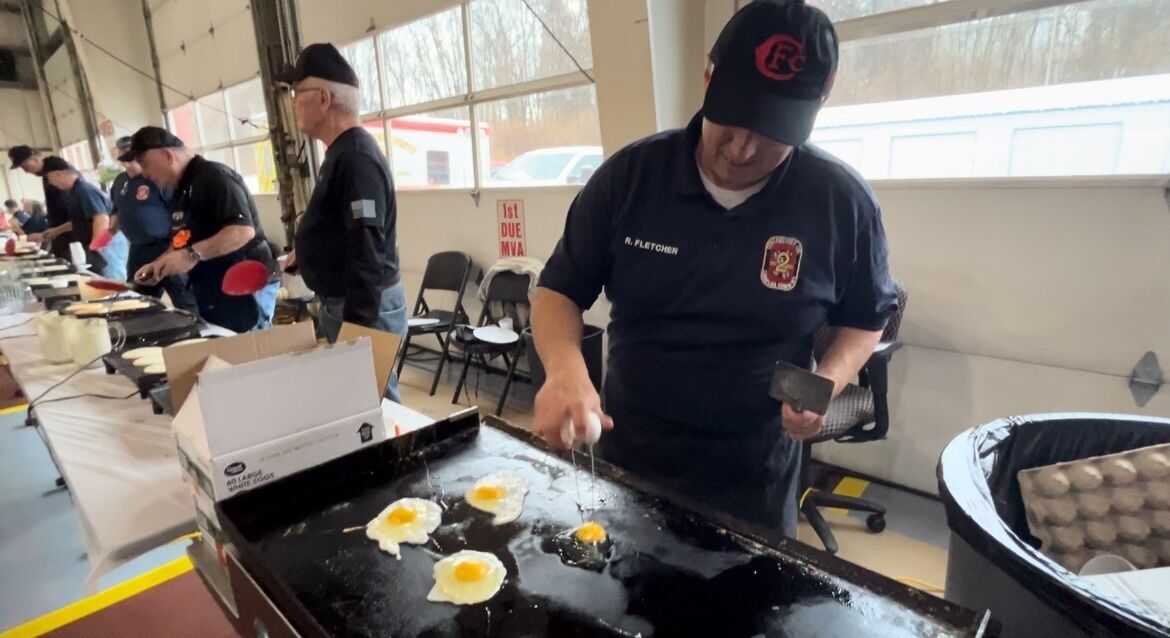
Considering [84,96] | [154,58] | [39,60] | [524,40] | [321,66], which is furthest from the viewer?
[39,60]

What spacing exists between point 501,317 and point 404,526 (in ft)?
10.00

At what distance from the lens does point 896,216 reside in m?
2.42

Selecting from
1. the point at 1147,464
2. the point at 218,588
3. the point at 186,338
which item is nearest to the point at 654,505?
the point at 218,588

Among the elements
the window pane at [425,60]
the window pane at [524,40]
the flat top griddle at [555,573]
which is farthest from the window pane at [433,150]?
the flat top griddle at [555,573]

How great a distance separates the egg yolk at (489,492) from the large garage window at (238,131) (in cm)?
630

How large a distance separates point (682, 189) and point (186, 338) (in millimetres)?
1876

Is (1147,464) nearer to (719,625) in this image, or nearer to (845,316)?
(845,316)

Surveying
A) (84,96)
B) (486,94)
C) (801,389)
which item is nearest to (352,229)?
(801,389)

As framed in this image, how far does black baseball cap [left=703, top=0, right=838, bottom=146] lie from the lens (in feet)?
3.08

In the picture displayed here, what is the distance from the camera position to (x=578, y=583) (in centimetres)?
82

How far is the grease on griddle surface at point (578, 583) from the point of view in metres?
0.75

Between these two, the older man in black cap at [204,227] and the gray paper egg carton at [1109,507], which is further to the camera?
the older man in black cap at [204,227]

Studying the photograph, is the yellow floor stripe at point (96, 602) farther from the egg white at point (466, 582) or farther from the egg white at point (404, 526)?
the egg white at point (466, 582)

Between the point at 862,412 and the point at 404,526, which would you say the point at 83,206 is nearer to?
the point at 404,526
